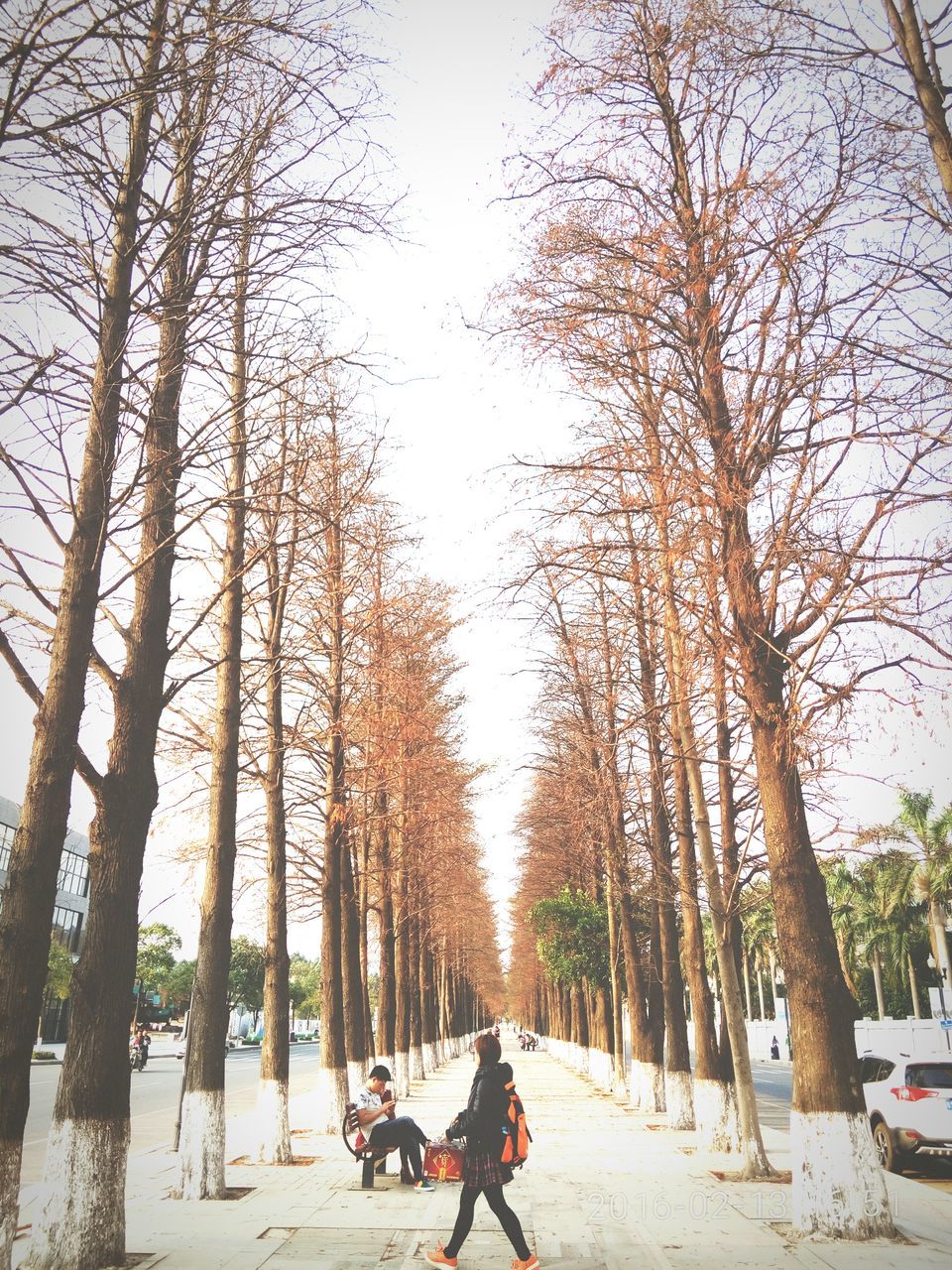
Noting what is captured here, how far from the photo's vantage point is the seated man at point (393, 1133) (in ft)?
35.3

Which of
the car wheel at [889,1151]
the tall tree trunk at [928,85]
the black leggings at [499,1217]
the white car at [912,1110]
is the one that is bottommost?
the car wheel at [889,1151]

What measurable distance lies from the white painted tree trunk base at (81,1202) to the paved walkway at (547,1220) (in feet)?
1.79

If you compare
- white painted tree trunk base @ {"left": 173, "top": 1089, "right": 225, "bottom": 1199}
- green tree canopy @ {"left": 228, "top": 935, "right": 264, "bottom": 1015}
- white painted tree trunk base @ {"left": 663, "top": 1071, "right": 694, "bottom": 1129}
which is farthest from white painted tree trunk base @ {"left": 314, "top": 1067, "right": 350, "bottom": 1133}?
green tree canopy @ {"left": 228, "top": 935, "right": 264, "bottom": 1015}

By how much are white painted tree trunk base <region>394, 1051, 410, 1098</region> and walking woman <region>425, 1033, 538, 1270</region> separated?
1943 cm

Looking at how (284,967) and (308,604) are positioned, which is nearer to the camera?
(284,967)

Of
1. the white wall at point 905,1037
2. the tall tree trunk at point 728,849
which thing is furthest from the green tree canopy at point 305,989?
the tall tree trunk at point 728,849

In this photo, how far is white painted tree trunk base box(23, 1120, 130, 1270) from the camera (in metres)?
6.42

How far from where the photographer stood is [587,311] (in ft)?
29.3

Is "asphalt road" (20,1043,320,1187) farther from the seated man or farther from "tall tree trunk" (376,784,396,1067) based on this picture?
"tall tree trunk" (376,784,396,1067)

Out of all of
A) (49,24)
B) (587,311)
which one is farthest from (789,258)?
(49,24)

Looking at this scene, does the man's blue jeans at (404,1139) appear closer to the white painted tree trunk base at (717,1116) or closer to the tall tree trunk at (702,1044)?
the tall tree trunk at (702,1044)

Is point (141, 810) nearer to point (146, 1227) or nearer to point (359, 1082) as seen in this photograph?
point (146, 1227)

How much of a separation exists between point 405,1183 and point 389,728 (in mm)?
8181

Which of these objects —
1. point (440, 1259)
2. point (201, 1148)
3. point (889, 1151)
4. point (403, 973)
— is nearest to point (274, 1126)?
point (201, 1148)
